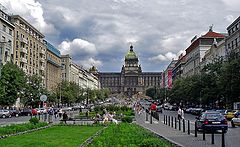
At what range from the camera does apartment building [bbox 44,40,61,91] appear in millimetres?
134038

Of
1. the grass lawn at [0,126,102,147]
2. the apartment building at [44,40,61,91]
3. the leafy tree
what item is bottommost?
the grass lawn at [0,126,102,147]

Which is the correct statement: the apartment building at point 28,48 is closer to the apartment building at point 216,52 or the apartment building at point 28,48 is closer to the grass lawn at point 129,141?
the apartment building at point 216,52

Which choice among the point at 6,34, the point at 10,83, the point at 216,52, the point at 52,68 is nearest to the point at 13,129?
the point at 10,83

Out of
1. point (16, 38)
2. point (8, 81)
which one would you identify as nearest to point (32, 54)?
point (16, 38)

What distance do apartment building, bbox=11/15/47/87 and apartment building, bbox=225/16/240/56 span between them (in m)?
50.1

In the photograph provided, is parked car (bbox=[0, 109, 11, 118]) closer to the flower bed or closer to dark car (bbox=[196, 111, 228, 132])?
the flower bed

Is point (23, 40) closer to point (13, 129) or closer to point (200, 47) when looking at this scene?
point (200, 47)

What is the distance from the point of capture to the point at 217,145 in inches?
834

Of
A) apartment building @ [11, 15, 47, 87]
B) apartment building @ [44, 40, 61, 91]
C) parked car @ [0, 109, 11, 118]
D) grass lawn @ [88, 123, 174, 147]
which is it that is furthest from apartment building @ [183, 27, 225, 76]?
grass lawn @ [88, 123, 174, 147]

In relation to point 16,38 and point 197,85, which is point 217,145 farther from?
point 16,38

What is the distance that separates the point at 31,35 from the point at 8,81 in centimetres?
3930

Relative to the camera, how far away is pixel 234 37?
285ft

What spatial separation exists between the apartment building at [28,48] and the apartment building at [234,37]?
164 ft

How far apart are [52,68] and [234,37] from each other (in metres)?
73.2
